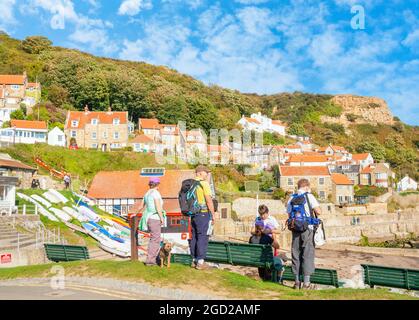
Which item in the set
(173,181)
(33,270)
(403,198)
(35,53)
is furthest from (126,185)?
(35,53)

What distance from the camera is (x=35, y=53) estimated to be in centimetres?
9575

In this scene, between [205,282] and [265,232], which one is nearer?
[205,282]

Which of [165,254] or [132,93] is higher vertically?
[132,93]

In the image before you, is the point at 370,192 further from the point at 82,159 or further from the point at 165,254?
the point at 165,254

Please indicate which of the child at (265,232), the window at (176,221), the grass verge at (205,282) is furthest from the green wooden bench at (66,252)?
the window at (176,221)

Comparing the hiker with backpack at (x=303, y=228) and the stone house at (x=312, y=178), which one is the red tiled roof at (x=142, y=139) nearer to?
the stone house at (x=312, y=178)

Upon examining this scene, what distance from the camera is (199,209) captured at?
8547 millimetres

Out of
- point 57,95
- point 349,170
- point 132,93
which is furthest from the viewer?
point 349,170

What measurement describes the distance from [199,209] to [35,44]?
Result: 3987 inches

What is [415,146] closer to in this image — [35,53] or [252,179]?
[252,179]

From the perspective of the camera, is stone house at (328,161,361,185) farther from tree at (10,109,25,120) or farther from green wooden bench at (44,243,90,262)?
green wooden bench at (44,243,90,262)

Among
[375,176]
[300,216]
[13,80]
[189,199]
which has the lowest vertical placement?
[300,216]

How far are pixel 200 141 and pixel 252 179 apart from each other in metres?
Answer: 11.4

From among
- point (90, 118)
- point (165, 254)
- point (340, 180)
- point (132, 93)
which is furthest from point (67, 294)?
point (132, 93)
